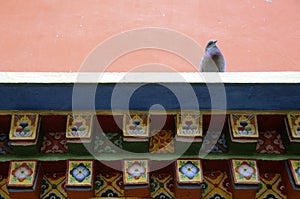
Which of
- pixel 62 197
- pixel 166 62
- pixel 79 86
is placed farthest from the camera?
pixel 166 62

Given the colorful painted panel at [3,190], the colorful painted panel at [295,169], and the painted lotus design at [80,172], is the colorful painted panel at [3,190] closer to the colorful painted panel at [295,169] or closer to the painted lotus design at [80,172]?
the painted lotus design at [80,172]

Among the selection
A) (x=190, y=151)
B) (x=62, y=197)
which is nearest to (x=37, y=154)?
(x=62, y=197)

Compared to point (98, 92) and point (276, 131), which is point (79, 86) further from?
point (276, 131)

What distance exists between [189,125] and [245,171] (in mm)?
384

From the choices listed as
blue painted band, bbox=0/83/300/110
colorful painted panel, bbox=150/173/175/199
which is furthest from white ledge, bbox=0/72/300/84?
colorful painted panel, bbox=150/173/175/199

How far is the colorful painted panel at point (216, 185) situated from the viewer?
3.56 metres

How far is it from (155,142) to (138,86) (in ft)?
1.37

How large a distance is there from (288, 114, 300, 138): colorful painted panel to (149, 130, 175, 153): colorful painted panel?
645mm

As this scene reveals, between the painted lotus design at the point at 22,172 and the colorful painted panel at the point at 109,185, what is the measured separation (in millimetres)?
378

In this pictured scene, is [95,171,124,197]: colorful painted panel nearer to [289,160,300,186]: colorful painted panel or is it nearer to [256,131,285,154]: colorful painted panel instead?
[256,131,285,154]: colorful painted panel

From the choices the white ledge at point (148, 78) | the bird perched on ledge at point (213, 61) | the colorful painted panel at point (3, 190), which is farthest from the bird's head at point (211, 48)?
the colorful painted panel at point (3, 190)

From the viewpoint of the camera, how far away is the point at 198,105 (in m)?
3.44

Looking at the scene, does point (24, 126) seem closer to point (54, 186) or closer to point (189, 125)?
point (54, 186)

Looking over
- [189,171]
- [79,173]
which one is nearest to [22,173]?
[79,173]
